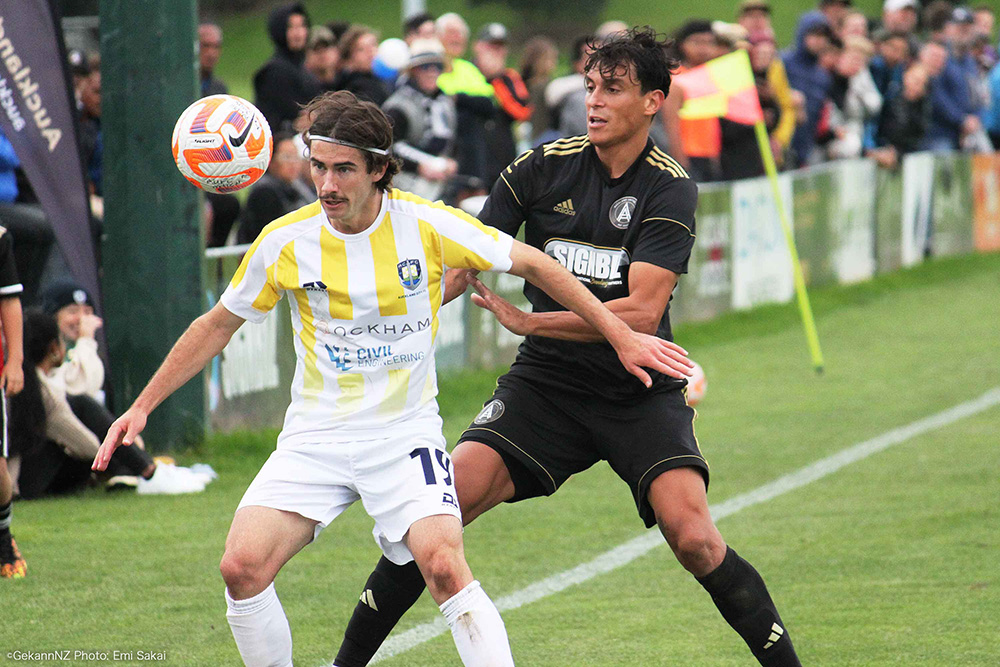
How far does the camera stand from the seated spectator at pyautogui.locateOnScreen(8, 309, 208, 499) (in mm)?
7965

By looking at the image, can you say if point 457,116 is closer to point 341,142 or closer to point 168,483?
point 168,483

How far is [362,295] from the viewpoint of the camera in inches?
184

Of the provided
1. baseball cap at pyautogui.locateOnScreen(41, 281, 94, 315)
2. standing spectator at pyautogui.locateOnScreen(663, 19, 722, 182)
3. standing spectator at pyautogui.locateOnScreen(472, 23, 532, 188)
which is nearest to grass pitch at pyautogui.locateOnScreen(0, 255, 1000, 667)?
baseball cap at pyautogui.locateOnScreen(41, 281, 94, 315)

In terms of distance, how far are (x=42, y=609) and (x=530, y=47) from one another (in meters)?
9.75

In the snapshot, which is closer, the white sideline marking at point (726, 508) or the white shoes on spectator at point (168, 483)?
the white sideline marking at point (726, 508)

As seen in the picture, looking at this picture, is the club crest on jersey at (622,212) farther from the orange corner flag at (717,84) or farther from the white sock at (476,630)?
the orange corner flag at (717,84)

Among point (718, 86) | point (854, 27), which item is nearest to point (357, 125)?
point (718, 86)

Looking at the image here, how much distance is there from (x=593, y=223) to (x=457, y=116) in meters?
8.50

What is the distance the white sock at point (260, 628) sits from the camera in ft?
14.9

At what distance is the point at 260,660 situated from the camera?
15.2 ft

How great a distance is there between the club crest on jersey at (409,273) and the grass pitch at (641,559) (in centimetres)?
170

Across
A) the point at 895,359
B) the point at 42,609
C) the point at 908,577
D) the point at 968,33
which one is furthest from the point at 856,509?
the point at 968,33

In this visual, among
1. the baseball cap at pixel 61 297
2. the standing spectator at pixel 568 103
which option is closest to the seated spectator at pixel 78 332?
the baseball cap at pixel 61 297

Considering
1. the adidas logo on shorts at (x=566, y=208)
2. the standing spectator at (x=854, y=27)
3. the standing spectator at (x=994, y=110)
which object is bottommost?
the standing spectator at (x=994, y=110)
